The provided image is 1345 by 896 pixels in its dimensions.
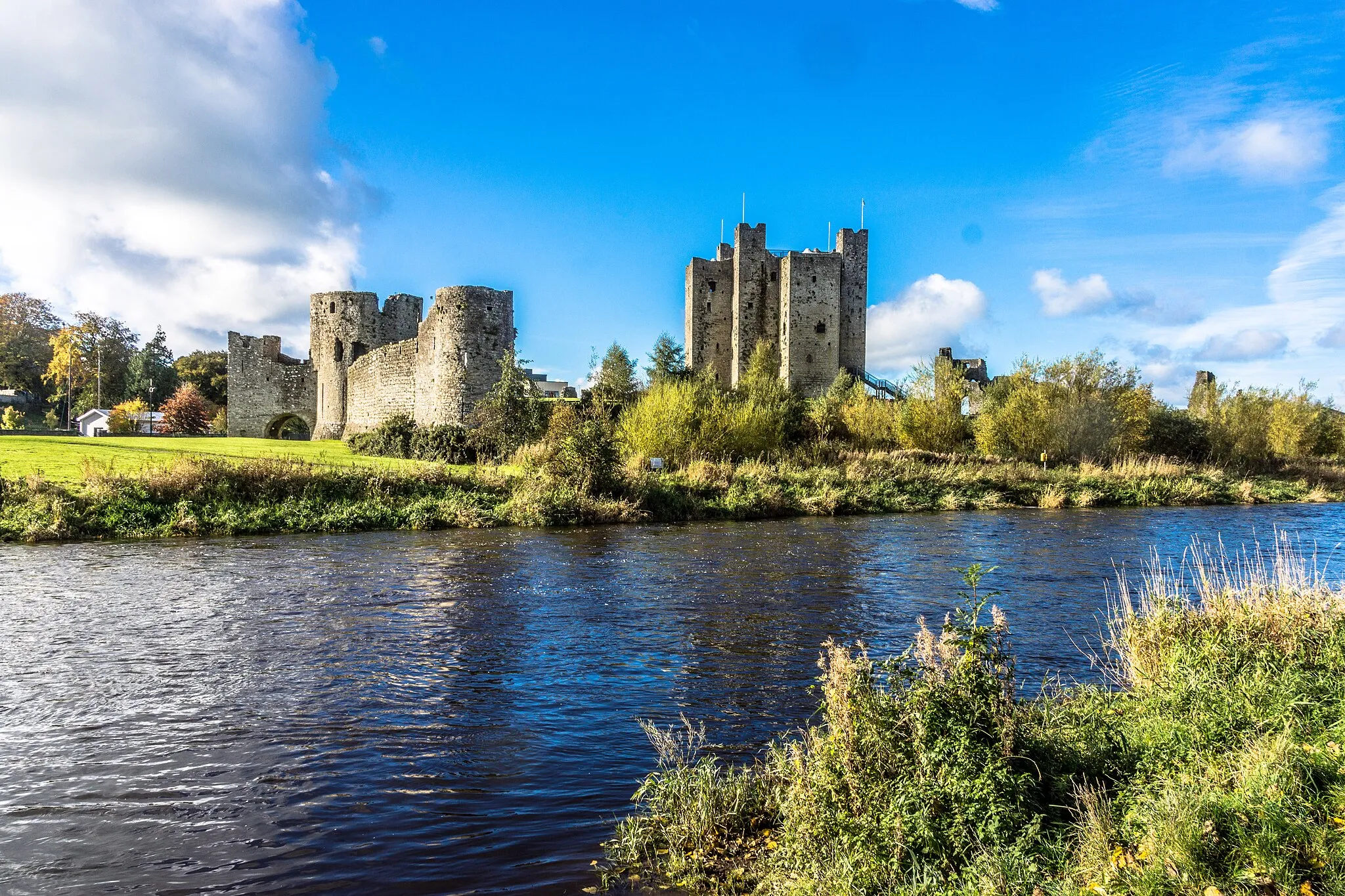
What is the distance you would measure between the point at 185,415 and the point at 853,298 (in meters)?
39.7

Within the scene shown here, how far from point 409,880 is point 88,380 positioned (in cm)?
6883

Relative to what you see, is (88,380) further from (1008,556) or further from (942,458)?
(1008,556)

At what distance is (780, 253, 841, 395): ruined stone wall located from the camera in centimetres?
4766

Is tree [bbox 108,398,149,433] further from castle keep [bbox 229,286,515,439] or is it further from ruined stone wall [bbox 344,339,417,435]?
ruined stone wall [bbox 344,339,417,435]

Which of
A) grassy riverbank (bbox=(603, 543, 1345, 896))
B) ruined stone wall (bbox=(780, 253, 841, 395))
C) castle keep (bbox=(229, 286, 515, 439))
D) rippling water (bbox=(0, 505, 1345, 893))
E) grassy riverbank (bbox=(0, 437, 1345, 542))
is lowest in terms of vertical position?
rippling water (bbox=(0, 505, 1345, 893))

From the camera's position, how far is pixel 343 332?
37250 millimetres

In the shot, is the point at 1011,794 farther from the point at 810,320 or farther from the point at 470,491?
the point at 810,320

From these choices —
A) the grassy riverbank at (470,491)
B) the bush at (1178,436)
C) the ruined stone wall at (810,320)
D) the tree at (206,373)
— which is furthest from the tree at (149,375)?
the bush at (1178,436)

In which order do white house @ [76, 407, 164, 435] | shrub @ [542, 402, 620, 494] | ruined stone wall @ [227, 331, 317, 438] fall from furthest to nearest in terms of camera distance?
white house @ [76, 407, 164, 435] < ruined stone wall @ [227, 331, 317, 438] < shrub @ [542, 402, 620, 494]

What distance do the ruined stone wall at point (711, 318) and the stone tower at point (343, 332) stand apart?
18.2m

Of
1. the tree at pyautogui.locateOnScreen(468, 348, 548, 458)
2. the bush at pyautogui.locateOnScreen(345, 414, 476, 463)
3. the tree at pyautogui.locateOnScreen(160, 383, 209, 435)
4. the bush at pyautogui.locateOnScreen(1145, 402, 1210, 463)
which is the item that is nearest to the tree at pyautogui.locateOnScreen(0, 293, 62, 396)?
the tree at pyautogui.locateOnScreen(160, 383, 209, 435)

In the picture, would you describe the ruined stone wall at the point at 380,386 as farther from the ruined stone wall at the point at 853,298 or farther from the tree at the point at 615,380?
the ruined stone wall at the point at 853,298

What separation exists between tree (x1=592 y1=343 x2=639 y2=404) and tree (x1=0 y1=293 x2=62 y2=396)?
142ft

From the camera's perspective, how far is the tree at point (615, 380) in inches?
1300
